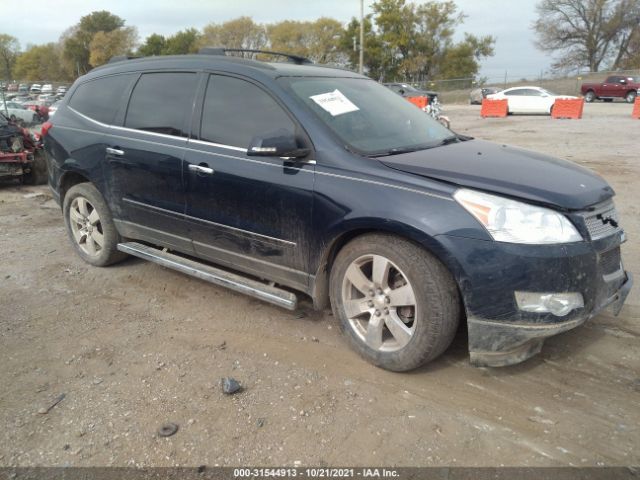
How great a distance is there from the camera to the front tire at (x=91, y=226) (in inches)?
188

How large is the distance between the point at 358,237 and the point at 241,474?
146 centimetres

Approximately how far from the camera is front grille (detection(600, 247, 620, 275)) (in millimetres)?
2931

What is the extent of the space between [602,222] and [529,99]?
25.7 metres

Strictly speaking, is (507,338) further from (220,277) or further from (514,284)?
(220,277)

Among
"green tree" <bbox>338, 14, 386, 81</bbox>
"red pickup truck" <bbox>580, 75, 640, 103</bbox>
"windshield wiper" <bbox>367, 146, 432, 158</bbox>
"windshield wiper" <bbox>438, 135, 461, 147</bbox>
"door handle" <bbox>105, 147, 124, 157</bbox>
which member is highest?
"green tree" <bbox>338, 14, 386, 81</bbox>

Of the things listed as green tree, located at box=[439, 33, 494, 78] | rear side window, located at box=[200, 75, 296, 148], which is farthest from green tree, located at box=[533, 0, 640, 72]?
rear side window, located at box=[200, 75, 296, 148]

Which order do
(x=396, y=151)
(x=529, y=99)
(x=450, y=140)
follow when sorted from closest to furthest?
(x=396, y=151) < (x=450, y=140) < (x=529, y=99)

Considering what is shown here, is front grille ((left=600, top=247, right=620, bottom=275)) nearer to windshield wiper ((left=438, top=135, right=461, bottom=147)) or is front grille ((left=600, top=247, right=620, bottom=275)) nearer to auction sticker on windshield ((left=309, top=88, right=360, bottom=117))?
windshield wiper ((left=438, top=135, right=461, bottom=147))

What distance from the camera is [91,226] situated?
4961mm

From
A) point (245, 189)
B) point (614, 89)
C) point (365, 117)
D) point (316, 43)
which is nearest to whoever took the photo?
point (245, 189)

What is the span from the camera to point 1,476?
2418 millimetres

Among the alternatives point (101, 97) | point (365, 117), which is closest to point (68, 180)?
point (101, 97)

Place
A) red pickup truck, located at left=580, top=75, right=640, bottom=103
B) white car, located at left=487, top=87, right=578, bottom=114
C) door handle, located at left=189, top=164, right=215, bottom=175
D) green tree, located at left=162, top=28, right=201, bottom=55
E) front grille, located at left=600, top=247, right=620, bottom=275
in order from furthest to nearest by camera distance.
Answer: green tree, located at left=162, top=28, right=201, bottom=55 < red pickup truck, located at left=580, top=75, right=640, bottom=103 < white car, located at left=487, top=87, right=578, bottom=114 < door handle, located at left=189, top=164, right=215, bottom=175 < front grille, located at left=600, top=247, right=620, bottom=275

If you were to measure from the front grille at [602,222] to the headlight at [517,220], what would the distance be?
0.16 m
